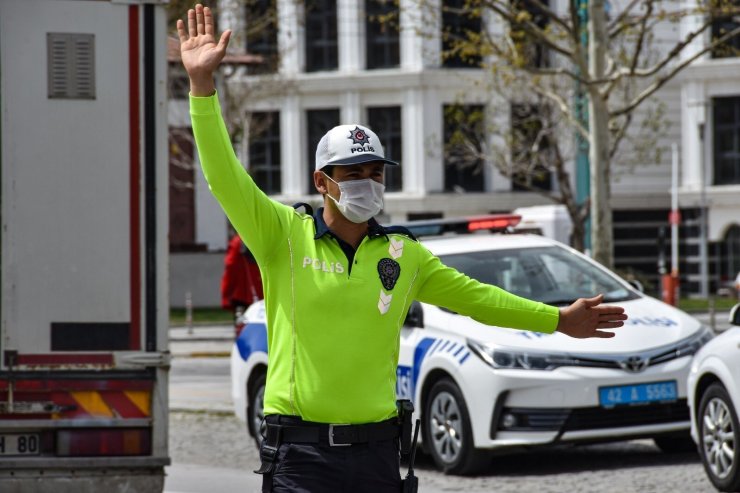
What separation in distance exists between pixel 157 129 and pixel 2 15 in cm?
88

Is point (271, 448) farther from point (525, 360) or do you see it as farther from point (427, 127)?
point (427, 127)

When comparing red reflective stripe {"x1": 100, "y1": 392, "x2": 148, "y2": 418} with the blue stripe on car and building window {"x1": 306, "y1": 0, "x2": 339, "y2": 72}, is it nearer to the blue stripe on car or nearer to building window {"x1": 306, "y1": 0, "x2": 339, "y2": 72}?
the blue stripe on car

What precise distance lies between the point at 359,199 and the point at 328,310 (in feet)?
1.13

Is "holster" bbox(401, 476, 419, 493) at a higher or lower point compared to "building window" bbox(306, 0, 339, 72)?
lower

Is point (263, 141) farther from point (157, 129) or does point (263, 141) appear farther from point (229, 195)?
point (229, 195)

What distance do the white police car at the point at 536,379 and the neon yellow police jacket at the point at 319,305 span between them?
524 cm

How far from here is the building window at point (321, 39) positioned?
50531 mm

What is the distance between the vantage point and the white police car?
10.2 metres

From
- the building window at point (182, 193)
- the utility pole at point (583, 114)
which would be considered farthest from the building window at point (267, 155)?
the utility pole at point (583, 114)

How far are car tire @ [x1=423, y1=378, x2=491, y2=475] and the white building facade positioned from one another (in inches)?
1475

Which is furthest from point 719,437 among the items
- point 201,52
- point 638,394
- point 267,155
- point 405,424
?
point 267,155

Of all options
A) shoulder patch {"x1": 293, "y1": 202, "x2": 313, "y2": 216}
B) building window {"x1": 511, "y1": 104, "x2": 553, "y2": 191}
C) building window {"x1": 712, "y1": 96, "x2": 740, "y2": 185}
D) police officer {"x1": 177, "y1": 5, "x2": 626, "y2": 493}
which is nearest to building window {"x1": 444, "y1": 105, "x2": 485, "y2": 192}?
building window {"x1": 511, "y1": 104, "x2": 553, "y2": 191}

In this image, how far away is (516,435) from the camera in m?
10.2

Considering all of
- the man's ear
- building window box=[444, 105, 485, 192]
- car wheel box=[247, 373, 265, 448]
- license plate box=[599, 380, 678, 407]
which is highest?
building window box=[444, 105, 485, 192]
